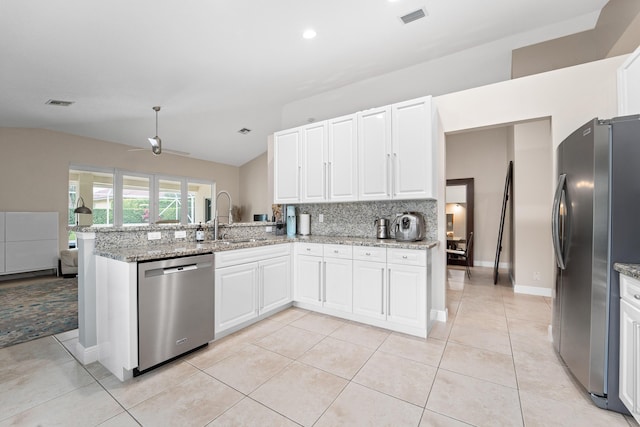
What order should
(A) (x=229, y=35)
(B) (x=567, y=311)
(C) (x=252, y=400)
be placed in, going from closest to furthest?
(C) (x=252, y=400) < (B) (x=567, y=311) < (A) (x=229, y=35)

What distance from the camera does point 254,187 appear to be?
9.39 metres

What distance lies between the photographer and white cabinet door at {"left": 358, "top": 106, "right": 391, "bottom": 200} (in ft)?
10.2

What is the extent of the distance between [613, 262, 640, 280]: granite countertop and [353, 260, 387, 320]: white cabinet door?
1667mm

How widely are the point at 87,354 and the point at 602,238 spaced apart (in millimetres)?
3807

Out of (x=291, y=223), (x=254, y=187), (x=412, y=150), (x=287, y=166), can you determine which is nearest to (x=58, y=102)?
(x=287, y=166)

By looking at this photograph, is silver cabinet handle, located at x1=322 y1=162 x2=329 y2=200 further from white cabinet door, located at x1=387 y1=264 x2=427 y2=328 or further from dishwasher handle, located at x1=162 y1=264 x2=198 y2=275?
dishwasher handle, located at x1=162 y1=264 x2=198 y2=275

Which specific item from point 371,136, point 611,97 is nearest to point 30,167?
point 371,136

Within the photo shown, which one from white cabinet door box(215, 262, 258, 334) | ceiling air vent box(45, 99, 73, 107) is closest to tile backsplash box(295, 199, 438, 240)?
white cabinet door box(215, 262, 258, 334)

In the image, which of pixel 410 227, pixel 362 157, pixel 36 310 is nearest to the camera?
pixel 410 227

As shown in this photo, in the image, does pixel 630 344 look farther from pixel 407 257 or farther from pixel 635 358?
pixel 407 257

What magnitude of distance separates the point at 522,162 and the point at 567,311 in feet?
9.96

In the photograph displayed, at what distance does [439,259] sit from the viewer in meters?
3.17

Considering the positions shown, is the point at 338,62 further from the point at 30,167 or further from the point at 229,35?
the point at 30,167

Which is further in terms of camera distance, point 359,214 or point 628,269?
point 359,214
